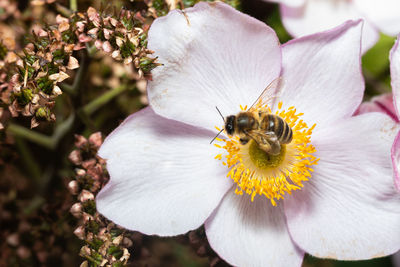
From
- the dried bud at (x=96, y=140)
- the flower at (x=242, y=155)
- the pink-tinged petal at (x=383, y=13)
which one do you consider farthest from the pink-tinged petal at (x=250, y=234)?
the pink-tinged petal at (x=383, y=13)

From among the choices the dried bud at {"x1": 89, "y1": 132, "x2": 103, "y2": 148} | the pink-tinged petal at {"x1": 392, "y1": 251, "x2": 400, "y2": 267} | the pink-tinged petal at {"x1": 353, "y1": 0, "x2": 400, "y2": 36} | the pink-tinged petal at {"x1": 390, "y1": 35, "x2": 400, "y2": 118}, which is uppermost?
the pink-tinged petal at {"x1": 390, "y1": 35, "x2": 400, "y2": 118}

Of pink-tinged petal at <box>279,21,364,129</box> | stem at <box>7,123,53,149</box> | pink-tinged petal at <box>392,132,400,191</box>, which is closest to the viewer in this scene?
pink-tinged petal at <box>392,132,400,191</box>

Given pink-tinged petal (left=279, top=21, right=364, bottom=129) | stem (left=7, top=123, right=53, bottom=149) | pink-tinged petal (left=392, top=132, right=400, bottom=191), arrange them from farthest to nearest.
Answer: stem (left=7, top=123, right=53, bottom=149)
pink-tinged petal (left=279, top=21, right=364, bottom=129)
pink-tinged petal (left=392, top=132, right=400, bottom=191)

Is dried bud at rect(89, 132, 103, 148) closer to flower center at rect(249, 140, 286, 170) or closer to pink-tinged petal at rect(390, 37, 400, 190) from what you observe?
flower center at rect(249, 140, 286, 170)

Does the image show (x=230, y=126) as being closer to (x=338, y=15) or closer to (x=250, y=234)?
(x=250, y=234)

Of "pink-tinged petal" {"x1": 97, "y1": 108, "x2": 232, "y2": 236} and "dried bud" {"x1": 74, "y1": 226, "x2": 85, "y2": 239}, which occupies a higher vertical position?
"pink-tinged petal" {"x1": 97, "y1": 108, "x2": 232, "y2": 236}

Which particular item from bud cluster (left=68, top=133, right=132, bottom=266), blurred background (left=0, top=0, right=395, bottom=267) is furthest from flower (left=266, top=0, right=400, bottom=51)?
bud cluster (left=68, top=133, right=132, bottom=266)

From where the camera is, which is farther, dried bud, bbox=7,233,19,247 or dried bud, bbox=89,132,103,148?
dried bud, bbox=7,233,19,247
